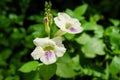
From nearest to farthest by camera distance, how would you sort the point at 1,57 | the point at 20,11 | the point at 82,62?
1. the point at 82,62
2. the point at 1,57
3. the point at 20,11

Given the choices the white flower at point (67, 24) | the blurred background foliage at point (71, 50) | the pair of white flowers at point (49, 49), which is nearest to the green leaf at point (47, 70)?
the blurred background foliage at point (71, 50)

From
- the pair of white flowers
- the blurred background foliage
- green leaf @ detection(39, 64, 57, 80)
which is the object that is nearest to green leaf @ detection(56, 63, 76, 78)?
the blurred background foliage

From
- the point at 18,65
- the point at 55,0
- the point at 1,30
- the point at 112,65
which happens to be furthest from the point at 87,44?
the point at 55,0

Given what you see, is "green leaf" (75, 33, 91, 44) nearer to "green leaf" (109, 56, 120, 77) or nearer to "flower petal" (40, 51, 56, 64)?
A: "green leaf" (109, 56, 120, 77)

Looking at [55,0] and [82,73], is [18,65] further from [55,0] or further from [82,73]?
[55,0]

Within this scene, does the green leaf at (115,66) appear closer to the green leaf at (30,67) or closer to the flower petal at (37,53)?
the green leaf at (30,67)
